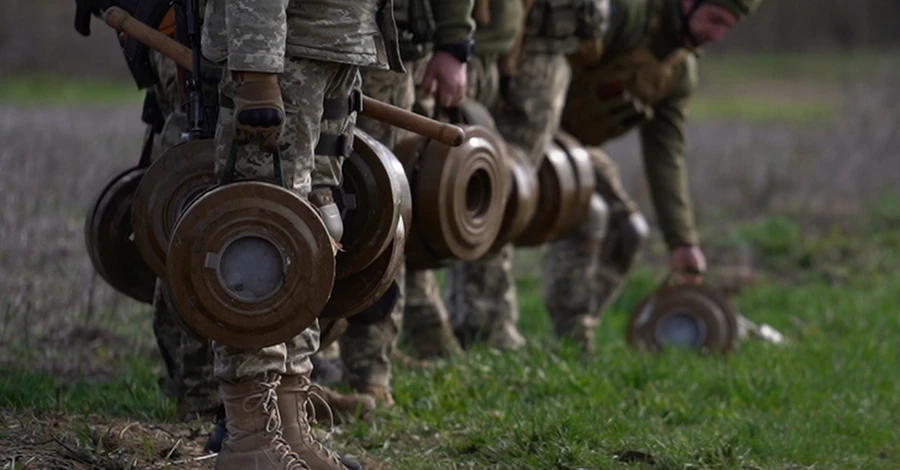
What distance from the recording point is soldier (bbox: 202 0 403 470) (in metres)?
4.32

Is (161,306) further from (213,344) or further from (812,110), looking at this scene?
(812,110)

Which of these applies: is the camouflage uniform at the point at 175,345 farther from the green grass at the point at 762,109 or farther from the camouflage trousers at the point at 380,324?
the green grass at the point at 762,109

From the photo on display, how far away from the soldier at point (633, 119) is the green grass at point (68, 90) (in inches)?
573

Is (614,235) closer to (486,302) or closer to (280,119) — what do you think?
(486,302)

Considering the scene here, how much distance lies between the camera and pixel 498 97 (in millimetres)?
7402

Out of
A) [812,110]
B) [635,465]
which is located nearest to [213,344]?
[635,465]

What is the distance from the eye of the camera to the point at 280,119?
4.33 m

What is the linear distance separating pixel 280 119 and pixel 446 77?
1.77 meters

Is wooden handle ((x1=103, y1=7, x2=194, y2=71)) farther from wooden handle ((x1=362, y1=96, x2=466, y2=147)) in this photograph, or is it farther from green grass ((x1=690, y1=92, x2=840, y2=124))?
green grass ((x1=690, y1=92, x2=840, y2=124))

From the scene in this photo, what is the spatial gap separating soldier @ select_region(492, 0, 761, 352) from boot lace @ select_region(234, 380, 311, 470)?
11.6ft

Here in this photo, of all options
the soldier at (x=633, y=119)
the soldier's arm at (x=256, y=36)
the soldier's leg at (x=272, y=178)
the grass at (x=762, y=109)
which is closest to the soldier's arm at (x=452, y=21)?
the soldier's leg at (x=272, y=178)

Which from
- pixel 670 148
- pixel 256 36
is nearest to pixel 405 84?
pixel 256 36

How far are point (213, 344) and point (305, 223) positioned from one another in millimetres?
487

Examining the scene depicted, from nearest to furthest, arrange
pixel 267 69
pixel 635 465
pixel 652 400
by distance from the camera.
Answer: pixel 267 69, pixel 635 465, pixel 652 400
